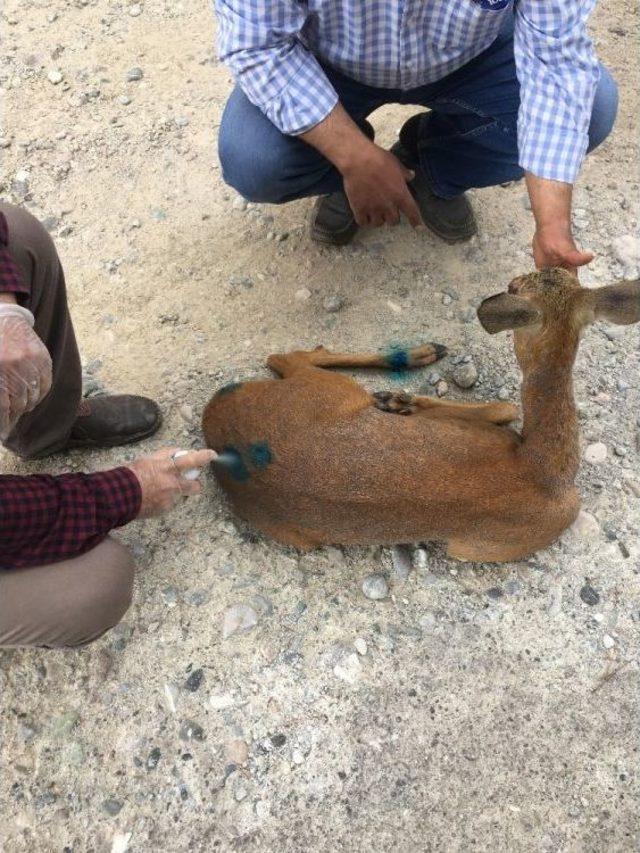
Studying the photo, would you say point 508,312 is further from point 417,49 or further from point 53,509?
point 53,509

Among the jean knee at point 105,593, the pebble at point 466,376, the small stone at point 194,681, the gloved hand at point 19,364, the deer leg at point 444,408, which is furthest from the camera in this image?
the pebble at point 466,376

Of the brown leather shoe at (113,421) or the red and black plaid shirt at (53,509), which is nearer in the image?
the red and black plaid shirt at (53,509)

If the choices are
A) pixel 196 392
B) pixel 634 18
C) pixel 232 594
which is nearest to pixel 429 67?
pixel 196 392

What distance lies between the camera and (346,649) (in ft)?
9.98

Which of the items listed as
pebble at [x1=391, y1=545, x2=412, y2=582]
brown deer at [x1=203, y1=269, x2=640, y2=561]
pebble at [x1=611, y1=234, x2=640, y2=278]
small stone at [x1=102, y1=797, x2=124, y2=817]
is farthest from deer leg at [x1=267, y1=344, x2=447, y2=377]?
small stone at [x1=102, y1=797, x2=124, y2=817]

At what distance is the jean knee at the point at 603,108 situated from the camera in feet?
11.4

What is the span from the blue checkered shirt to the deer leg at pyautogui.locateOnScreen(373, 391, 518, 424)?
1.01 m

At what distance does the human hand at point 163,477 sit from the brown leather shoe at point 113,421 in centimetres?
74

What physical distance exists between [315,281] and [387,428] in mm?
1457

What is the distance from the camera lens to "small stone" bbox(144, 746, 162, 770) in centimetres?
283

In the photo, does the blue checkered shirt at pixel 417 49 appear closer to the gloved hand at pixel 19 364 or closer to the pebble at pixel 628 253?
the pebble at pixel 628 253

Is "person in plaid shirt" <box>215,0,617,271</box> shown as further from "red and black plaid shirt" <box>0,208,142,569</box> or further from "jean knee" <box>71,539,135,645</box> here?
"jean knee" <box>71,539,135,645</box>

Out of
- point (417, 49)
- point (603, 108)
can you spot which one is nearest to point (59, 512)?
point (417, 49)

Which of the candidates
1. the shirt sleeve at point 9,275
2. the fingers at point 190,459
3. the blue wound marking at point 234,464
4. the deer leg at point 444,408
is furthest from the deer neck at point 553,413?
the shirt sleeve at point 9,275
